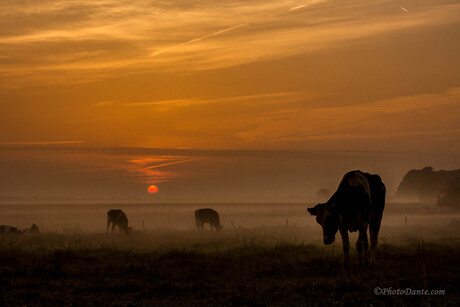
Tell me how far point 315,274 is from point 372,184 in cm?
491

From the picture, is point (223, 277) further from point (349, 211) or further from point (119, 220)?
point (119, 220)

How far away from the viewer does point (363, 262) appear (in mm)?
19000

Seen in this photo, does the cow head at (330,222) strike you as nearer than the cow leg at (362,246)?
No

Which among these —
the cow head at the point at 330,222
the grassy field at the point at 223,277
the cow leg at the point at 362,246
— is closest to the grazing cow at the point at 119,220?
the grassy field at the point at 223,277

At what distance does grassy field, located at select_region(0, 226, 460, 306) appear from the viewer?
13.5 metres

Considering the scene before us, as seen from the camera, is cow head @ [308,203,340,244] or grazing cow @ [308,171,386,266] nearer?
grazing cow @ [308,171,386,266]

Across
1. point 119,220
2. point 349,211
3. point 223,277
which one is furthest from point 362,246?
point 119,220

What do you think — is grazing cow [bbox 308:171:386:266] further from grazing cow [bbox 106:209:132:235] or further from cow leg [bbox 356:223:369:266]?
grazing cow [bbox 106:209:132:235]

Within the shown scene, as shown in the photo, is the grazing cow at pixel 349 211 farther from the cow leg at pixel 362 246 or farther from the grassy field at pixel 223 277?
the grassy field at pixel 223 277

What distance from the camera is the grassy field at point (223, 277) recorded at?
44.4 feet

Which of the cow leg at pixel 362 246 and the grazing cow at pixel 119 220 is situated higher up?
the grazing cow at pixel 119 220

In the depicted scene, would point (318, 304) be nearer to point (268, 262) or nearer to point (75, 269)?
point (268, 262)

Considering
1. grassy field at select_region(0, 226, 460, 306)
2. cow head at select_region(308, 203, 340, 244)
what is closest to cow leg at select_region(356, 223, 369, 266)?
grassy field at select_region(0, 226, 460, 306)

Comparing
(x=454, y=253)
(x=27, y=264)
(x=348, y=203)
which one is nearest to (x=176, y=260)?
(x=27, y=264)
